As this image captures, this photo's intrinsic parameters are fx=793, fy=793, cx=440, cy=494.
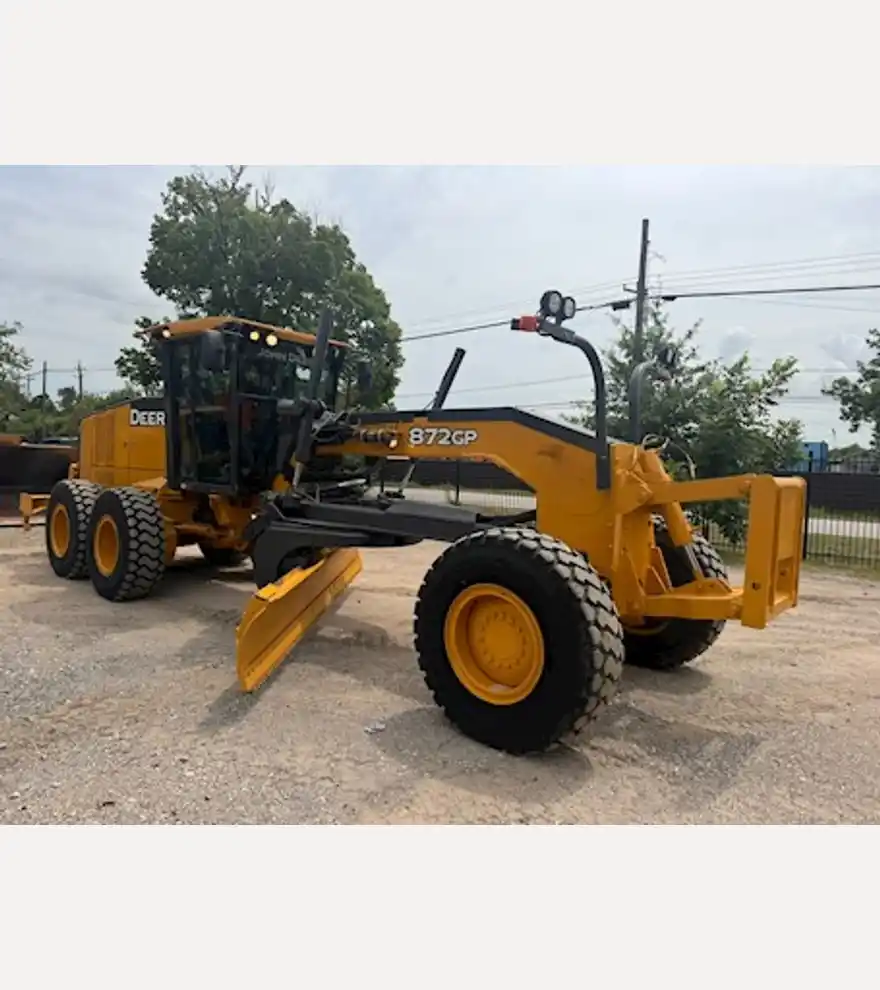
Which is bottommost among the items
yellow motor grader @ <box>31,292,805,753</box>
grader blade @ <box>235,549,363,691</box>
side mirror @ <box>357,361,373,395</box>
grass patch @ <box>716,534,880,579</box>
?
grass patch @ <box>716,534,880,579</box>

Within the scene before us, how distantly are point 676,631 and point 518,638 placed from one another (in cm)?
169

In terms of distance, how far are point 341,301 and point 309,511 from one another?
64.0ft

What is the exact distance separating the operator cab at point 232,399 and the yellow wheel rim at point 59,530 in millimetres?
1403

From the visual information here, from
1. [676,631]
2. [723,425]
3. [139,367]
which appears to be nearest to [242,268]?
[139,367]

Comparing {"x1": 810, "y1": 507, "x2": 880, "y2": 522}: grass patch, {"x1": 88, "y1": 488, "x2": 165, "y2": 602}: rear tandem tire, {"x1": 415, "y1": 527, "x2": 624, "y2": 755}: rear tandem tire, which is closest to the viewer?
{"x1": 415, "y1": 527, "x2": 624, "y2": 755}: rear tandem tire

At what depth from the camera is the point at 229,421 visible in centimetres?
725

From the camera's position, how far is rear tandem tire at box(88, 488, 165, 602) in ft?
23.6

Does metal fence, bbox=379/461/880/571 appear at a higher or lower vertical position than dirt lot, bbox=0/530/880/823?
higher

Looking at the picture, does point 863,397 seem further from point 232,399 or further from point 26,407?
point 26,407

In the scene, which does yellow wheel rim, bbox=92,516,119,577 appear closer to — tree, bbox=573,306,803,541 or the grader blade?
the grader blade

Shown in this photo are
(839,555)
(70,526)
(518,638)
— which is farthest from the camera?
(839,555)

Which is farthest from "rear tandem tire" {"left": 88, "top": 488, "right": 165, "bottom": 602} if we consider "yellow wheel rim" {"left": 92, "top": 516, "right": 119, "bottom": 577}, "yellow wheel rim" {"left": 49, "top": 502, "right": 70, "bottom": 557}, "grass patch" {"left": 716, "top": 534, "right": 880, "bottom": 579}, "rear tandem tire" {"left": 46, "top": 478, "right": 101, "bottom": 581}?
"grass patch" {"left": 716, "top": 534, "right": 880, "bottom": 579}

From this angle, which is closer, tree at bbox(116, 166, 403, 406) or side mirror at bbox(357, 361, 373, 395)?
side mirror at bbox(357, 361, 373, 395)

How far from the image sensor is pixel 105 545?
7676 millimetres
